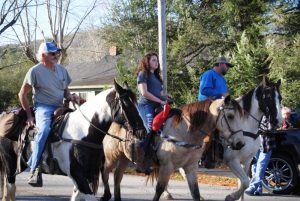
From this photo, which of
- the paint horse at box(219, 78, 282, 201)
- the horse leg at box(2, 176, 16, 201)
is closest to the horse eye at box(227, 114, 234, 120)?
the paint horse at box(219, 78, 282, 201)

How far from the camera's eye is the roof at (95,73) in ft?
131

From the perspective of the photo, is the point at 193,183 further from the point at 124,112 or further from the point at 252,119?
the point at 124,112

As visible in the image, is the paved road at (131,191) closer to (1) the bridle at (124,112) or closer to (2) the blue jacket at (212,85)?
(2) the blue jacket at (212,85)

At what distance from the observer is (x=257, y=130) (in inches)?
380

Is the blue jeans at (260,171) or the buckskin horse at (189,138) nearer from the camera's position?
the buckskin horse at (189,138)

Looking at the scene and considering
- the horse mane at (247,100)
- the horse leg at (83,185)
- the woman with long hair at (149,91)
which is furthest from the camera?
the horse mane at (247,100)

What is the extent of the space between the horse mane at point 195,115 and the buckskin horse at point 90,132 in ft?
6.61

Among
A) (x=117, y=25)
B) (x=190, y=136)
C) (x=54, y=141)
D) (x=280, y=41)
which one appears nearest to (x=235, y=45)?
(x=280, y=41)

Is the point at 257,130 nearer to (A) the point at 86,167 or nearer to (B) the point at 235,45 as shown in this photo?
(A) the point at 86,167

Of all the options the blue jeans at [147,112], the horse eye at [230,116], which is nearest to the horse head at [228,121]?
the horse eye at [230,116]

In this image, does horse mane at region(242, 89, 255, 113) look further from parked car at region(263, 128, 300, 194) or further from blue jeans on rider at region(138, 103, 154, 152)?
parked car at region(263, 128, 300, 194)

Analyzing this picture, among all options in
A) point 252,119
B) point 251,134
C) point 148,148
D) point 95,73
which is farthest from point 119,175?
point 95,73

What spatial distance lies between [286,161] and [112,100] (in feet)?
20.0

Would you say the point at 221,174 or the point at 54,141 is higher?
the point at 54,141
